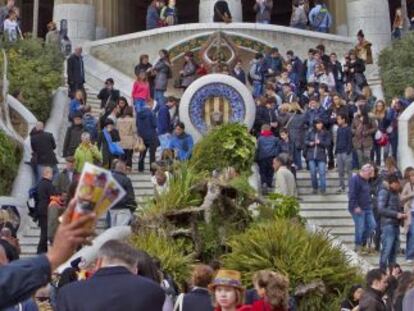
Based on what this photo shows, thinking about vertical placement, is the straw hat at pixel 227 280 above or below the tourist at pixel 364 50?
below

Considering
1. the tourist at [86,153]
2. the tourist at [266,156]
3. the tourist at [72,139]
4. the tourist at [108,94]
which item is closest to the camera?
the tourist at [86,153]

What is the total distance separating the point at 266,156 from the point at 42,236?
15.9ft

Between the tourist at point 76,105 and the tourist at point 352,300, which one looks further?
the tourist at point 76,105

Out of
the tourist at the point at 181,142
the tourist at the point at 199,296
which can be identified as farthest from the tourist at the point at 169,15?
the tourist at the point at 199,296

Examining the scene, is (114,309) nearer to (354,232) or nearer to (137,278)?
(137,278)

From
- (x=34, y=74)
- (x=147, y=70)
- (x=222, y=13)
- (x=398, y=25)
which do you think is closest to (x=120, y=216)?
(x=34, y=74)

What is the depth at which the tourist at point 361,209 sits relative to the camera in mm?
17844

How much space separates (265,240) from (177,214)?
181cm

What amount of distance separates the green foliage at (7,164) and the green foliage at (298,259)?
659cm

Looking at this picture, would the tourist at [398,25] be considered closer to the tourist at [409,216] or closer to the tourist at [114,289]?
the tourist at [409,216]

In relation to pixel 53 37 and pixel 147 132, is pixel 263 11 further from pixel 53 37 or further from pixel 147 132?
pixel 147 132

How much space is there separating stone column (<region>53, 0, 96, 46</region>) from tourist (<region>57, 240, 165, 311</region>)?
27645 millimetres

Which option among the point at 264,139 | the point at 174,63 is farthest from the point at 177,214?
the point at 174,63

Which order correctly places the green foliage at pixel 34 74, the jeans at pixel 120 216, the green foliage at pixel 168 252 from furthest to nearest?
the green foliage at pixel 34 74 < the jeans at pixel 120 216 < the green foliage at pixel 168 252
